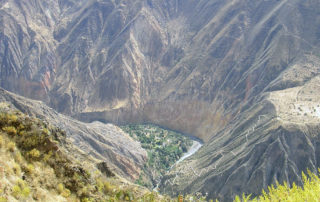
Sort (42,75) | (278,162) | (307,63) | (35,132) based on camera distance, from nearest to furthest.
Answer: (35,132)
(278,162)
(307,63)
(42,75)

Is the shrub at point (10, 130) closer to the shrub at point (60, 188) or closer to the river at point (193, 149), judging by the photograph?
the shrub at point (60, 188)

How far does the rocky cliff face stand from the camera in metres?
48.0

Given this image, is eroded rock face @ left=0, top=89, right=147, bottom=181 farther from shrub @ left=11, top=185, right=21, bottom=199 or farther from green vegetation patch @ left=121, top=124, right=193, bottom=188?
shrub @ left=11, top=185, right=21, bottom=199

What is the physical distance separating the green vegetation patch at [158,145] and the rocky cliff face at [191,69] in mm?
3635

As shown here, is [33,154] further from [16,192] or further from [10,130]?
[16,192]

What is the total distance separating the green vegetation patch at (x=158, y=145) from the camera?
62.4m

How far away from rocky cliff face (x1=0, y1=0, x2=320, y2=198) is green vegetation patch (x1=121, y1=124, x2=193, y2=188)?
3635mm

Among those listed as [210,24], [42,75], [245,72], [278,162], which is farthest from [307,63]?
[42,75]

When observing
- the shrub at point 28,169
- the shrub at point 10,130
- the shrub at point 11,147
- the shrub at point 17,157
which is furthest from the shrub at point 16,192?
the shrub at point 10,130

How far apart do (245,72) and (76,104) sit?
44.8m

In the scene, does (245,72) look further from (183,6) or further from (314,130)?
(183,6)

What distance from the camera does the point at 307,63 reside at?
63.9 m

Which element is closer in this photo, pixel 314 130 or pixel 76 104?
pixel 314 130

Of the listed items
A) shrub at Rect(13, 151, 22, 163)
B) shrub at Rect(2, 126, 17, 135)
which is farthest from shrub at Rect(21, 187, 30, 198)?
shrub at Rect(2, 126, 17, 135)
